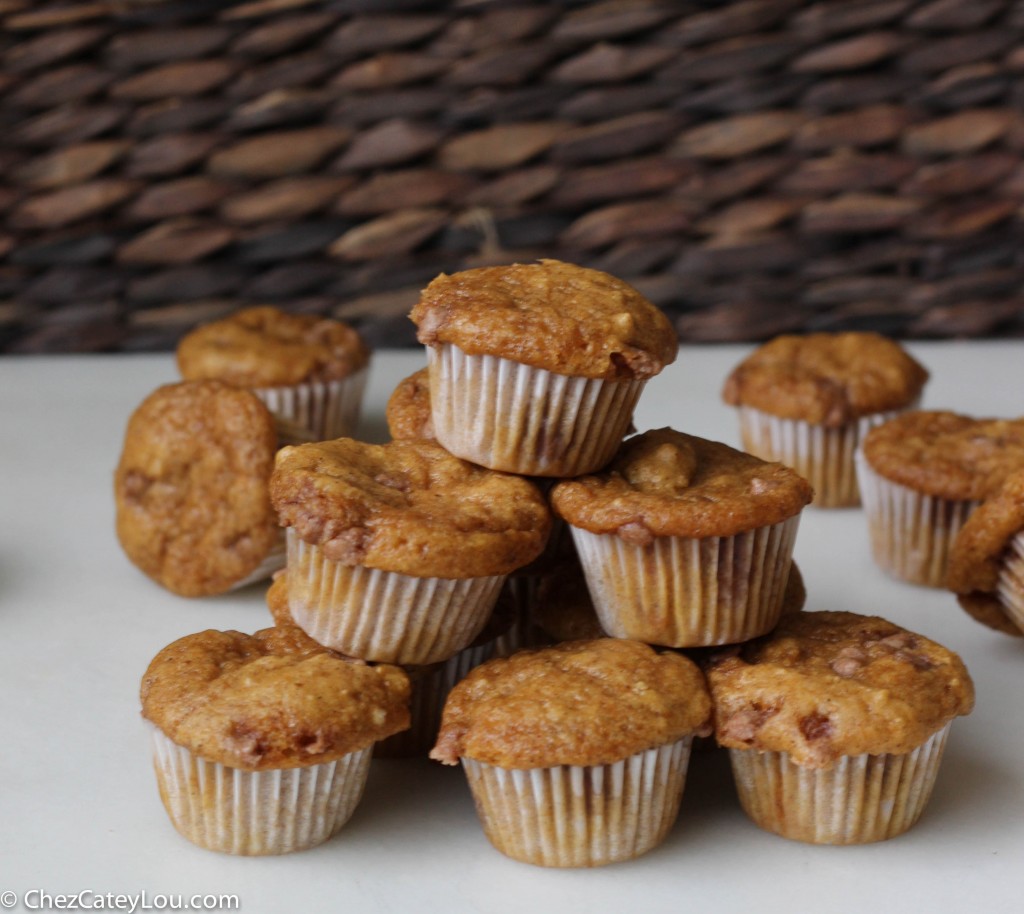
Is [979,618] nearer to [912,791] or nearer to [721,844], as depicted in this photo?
[912,791]

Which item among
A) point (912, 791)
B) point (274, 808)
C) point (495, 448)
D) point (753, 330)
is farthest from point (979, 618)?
point (753, 330)

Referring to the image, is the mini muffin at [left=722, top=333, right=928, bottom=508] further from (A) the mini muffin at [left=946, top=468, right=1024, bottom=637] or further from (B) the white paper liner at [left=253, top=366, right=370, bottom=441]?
(B) the white paper liner at [left=253, top=366, right=370, bottom=441]

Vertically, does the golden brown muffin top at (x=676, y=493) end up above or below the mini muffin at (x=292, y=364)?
above

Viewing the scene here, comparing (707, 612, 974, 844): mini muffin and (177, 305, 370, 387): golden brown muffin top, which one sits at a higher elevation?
(707, 612, 974, 844): mini muffin

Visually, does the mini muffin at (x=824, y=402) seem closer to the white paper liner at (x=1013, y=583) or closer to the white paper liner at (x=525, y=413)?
the white paper liner at (x=1013, y=583)


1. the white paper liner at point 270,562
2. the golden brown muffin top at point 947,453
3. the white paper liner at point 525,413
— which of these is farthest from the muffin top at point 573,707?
the golden brown muffin top at point 947,453

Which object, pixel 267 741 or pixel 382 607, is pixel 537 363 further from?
pixel 267 741

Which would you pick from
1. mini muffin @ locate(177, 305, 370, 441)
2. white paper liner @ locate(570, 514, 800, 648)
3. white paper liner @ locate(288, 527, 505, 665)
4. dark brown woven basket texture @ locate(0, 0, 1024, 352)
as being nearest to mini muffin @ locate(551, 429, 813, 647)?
white paper liner @ locate(570, 514, 800, 648)
